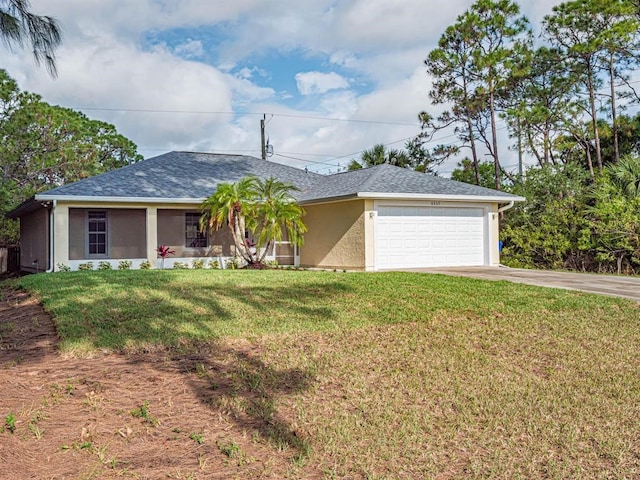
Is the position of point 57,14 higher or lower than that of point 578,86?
lower

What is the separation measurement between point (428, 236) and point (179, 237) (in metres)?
7.92

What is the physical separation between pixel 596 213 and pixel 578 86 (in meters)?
11.0

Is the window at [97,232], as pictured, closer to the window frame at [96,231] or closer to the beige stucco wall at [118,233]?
the window frame at [96,231]

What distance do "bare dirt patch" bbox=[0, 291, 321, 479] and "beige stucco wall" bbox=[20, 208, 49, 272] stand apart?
11657 mm

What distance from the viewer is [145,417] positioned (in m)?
4.43

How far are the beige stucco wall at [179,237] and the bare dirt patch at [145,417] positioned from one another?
11159 millimetres

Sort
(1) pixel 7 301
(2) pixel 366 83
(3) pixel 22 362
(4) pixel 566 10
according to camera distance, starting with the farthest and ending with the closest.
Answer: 1. (4) pixel 566 10
2. (2) pixel 366 83
3. (1) pixel 7 301
4. (3) pixel 22 362

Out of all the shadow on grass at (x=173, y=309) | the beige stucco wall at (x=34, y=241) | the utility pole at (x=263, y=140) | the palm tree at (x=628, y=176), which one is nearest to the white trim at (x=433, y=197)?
the palm tree at (x=628, y=176)

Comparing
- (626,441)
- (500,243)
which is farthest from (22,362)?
(500,243)

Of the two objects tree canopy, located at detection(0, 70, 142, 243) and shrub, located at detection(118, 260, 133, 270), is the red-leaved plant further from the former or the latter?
tree canopy, located at detection(0, 70, 142, 243)

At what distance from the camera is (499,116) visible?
25.1 m

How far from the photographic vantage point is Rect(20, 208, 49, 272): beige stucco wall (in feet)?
55.7

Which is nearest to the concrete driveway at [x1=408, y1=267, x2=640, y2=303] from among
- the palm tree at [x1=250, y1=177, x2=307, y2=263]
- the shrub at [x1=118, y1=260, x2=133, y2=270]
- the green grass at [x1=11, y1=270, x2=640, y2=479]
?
the green grass at [x1=11, y1=270, x2=640, y2=479]

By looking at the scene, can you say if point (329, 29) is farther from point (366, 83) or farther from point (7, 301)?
point (7, 301)
